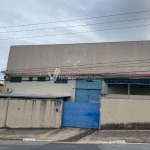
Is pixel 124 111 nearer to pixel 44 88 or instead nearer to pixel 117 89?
pixel 117 89

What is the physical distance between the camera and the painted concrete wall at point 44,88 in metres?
20.1

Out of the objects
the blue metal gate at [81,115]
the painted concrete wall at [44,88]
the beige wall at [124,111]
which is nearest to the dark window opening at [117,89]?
the painted concrete wall at [44,88]

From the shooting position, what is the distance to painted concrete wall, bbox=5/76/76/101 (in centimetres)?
2009

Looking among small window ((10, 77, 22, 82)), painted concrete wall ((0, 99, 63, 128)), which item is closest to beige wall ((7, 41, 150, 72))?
small window ((10, 77, 22, 82))

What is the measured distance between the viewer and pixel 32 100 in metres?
15.6

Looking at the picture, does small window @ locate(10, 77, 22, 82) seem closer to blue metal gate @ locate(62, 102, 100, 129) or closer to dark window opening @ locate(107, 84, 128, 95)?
blue metal gate @ locate(62, 102, 100, 129)

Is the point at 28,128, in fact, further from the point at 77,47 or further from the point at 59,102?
the point at 77,47

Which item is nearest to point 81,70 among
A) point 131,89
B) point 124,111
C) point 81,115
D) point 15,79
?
point 131,89

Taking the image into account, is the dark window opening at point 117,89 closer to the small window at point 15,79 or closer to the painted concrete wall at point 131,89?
the painted concrete wall at point 131,89

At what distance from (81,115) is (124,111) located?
3.38 metres

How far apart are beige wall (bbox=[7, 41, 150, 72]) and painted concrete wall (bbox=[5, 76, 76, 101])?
7.76 feet

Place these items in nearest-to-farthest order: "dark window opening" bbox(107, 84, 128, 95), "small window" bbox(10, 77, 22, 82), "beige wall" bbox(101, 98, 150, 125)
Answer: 1. "beige wall" bbox(101, 98, 150, 125)
2. "dark window opening" bbox(107, 84, 128, 95)
3. "small window" bbox(10, 77, 22, 82)

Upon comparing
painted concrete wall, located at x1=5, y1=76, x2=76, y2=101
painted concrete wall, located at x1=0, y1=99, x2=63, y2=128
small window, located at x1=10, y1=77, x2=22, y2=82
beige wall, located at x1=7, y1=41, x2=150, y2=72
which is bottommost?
painted concrete wall, located at x1=0, y1=99, x2=63, y2=128

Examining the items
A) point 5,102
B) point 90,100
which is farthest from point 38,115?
point 90,100
